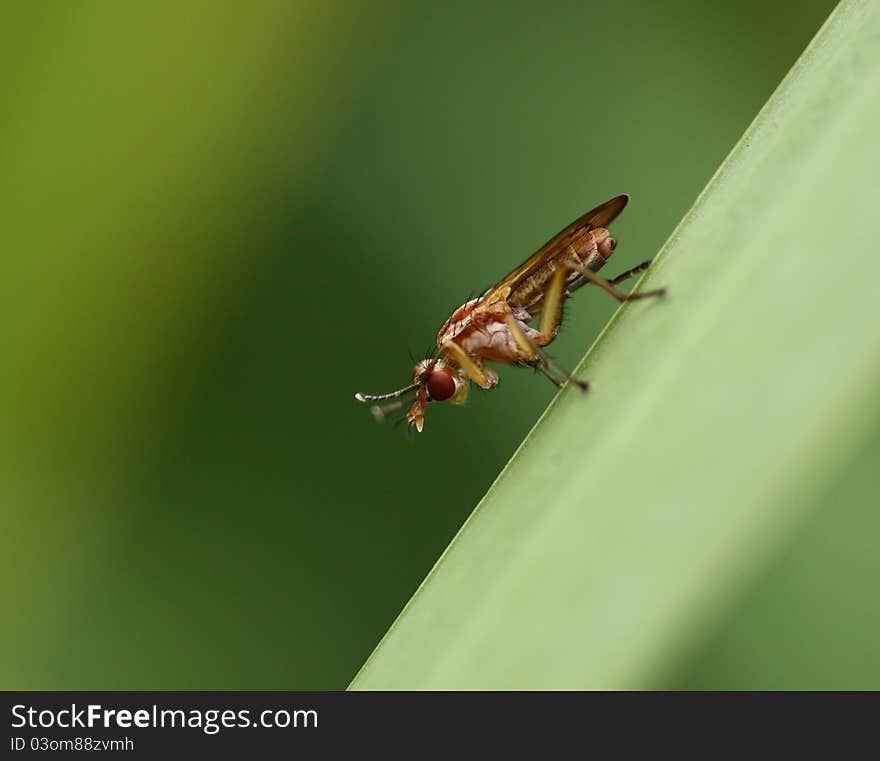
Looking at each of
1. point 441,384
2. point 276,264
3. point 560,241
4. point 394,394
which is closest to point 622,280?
point 560,241

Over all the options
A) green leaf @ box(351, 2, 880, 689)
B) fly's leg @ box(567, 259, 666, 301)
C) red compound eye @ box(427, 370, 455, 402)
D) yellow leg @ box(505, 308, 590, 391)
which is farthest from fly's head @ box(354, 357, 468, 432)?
green leaf @ box(351, 2, 880, 689)

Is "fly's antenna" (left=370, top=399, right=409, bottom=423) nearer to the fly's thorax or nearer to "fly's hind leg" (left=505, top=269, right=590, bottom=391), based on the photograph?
the fly's thorax

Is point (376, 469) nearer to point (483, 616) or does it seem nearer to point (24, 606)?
point (24, 606)

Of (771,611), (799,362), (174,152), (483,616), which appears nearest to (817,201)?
(799,362)

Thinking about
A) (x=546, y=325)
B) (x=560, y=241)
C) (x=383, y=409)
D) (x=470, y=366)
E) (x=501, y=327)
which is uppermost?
(x=560, y=241)

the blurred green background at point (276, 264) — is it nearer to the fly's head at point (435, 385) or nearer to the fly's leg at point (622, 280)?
the fly's head at point (435, 385)

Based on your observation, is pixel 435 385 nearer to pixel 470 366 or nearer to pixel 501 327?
pixel 470 366
